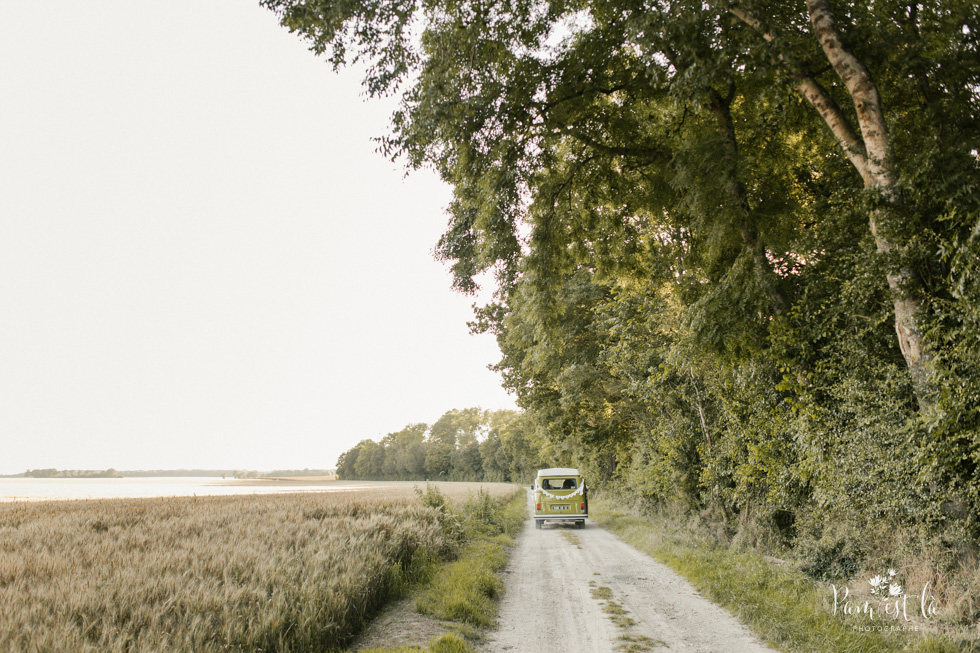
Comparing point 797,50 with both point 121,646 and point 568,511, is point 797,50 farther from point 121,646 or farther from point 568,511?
point 568,511

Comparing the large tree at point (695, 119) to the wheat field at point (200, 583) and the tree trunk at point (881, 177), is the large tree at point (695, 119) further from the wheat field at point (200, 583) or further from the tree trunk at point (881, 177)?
the wheat field at point (200, 583)

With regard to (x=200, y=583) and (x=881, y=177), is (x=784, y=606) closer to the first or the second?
(x=881, y=177)

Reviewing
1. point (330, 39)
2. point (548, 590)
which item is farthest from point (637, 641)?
point (330, 39)

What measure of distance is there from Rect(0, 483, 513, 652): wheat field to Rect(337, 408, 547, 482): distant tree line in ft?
212

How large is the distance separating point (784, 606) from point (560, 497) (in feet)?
43.0

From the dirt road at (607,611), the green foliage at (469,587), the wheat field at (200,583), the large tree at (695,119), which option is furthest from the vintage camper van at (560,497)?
the large tree at (695,119)

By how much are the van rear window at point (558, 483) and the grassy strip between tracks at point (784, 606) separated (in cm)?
798

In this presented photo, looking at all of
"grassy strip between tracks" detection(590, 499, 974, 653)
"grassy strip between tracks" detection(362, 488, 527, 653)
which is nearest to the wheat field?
"grassy strip between tracks" detection(362, 488, 527, 653)

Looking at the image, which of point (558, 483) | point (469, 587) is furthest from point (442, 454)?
point (469, 587)

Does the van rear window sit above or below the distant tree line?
above

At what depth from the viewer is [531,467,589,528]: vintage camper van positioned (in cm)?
1911

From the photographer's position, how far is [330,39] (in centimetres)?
784

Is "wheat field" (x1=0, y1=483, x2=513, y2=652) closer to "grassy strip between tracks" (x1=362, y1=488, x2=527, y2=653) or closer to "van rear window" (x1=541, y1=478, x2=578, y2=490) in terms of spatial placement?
"grassy strip between tracks" (x1=362, y1=488, x2=527, y2=653)

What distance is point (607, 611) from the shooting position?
703 centimetres
